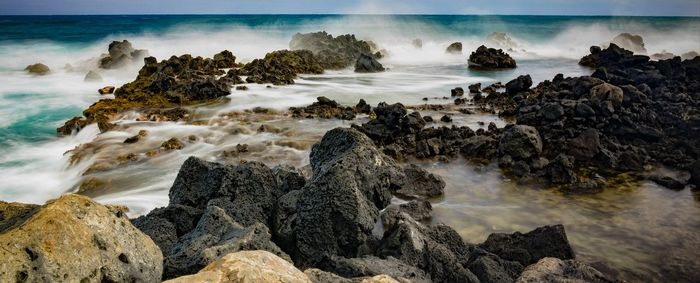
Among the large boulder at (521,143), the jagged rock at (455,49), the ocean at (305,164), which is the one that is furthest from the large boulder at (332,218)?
the jagged rock at (455,49)

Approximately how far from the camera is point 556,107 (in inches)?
515

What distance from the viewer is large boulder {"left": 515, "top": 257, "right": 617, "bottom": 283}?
4344mm

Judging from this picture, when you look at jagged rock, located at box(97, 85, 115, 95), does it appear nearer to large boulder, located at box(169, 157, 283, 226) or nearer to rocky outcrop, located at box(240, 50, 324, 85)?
rocky outcrop, located at box(240, 50, 324, 85)

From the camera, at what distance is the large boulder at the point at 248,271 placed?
273cm

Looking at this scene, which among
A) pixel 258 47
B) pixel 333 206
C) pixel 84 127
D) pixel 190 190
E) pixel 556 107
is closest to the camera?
pixel 333 206

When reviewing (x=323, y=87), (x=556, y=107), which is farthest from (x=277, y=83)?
(x=556, y=107)

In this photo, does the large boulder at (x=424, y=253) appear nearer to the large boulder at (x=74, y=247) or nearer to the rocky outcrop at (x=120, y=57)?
the large boulder at (x=74, y=247)

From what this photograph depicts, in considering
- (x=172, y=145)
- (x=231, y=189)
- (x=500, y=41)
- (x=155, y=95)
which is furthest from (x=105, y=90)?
(x=500, y=41)

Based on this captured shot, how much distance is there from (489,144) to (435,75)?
18292mm

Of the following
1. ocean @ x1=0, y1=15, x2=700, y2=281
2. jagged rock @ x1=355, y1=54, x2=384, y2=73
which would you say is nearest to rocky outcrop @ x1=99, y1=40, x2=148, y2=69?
ocean @ x1=0, y1=15, x2=700, y2=281

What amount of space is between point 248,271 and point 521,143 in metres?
9.20

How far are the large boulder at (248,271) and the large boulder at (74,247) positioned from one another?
2.66 ft

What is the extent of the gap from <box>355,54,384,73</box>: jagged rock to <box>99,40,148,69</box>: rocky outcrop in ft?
44.7

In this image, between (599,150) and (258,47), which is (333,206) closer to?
(599,150)
